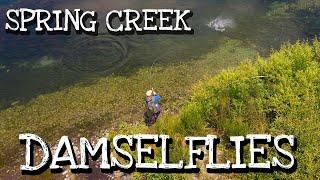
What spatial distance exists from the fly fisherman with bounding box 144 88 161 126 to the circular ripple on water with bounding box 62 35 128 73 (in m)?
5.00

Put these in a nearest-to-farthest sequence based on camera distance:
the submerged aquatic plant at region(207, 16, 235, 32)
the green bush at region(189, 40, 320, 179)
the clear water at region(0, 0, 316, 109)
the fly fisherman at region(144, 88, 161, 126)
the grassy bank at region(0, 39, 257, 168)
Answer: the green bush at region(189, 40, 320, 179)
the fly fisherman at region(144, 88, 161, 126)
the grassy bank at region(0, 39, 257, 168)
the clear water at region(0, 0, 316, 109)
the submerged aquatic plant at region(207, 16, 235, 32)

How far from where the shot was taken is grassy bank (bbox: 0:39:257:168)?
20.6 meters

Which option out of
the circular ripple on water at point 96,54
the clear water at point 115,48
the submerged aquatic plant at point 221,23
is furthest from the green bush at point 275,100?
the submerged aquatic plant at point 221,23

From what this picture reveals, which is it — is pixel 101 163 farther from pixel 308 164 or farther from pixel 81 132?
pixel 308 164

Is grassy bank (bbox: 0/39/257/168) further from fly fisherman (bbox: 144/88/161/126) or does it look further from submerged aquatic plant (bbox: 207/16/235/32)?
submerged aquatic plant (bbox: 207/16/235/32)

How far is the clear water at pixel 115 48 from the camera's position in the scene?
23.8m

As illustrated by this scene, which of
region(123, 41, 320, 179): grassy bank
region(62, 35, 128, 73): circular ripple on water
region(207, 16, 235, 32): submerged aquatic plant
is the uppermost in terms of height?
region(207, 16, 235, 32): submerged aquatic plant

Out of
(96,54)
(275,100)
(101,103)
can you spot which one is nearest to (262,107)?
(275,100)

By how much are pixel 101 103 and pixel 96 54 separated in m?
3.68

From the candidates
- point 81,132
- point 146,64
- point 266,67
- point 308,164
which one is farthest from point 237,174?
point 146,64

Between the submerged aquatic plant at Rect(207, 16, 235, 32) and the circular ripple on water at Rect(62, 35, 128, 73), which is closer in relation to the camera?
the circular ripple on water at Rect(62, 35, 128, 73)

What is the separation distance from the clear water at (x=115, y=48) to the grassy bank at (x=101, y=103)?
63 cm

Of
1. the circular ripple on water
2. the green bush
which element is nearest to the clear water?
the circular ripple on water

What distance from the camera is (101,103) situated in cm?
2189
